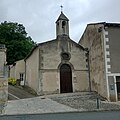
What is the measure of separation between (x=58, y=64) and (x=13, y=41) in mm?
17954

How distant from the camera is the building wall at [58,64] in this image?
67.7ft

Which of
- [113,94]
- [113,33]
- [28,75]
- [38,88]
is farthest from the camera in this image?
[28,75]

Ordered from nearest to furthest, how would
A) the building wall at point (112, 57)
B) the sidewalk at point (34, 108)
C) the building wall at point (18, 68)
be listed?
the sidewalk at point (34, 108), the building wall at point (112, 57), the building wall at point (18, 68)

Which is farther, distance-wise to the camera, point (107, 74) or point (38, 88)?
point (38, 88)

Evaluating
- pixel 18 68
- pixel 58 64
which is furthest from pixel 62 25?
pixel 18 68

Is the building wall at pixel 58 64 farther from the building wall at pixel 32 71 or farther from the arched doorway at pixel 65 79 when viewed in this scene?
the building wall at pixel 32 71

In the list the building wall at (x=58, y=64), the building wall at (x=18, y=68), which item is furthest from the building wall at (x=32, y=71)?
the building wall at (x=18, y=68)

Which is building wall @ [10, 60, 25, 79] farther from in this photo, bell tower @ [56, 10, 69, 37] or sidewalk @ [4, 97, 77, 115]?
sidewalk @ [4, 97, 77, 115]

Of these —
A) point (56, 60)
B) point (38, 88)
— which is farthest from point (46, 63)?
point (38, 88)

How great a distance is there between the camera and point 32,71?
75.7ft

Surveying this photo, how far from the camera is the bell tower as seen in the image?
22.7 metres

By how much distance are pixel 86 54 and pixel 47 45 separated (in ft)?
14.4

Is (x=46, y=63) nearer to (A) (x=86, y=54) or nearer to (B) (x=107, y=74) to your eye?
(A) (x=86, y=54)

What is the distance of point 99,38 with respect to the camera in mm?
19672
